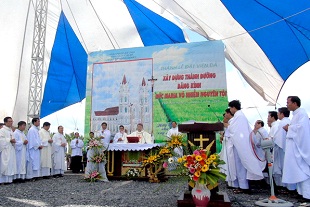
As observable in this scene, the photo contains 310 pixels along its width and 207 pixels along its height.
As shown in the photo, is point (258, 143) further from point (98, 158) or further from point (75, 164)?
point (75, 164)

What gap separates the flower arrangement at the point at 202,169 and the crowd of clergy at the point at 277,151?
0.66 m

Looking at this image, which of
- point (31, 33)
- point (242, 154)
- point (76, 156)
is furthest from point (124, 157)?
point (31, 33)

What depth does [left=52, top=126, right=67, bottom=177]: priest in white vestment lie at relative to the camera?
9.03 m

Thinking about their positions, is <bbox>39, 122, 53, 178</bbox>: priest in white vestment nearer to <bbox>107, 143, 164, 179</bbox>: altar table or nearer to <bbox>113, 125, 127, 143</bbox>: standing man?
<bbox>113, 125, 127, 143</bbox>: standing man

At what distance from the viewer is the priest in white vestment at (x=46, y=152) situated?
28.1 ft

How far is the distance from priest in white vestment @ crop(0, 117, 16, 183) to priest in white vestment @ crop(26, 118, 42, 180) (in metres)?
Result: 0.69

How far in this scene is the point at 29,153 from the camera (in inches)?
317

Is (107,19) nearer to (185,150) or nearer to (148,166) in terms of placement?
(148,166)

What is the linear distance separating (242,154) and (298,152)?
919mm

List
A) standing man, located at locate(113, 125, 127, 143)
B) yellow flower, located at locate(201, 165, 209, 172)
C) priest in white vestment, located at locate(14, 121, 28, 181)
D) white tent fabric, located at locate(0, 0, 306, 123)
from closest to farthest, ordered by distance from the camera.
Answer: yellow flower, located at locate(201, 165, 209, 172) < priest in white vestment, located at locate(14, 121, 28, 181) < white tent fabric, located at locate(0, 0, 306, 123) < standing man, located at locate(113, 125, 127, 143)

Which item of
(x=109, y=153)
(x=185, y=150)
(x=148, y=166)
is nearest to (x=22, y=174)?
(x=109, y=153)

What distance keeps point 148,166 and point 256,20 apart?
4.96 m

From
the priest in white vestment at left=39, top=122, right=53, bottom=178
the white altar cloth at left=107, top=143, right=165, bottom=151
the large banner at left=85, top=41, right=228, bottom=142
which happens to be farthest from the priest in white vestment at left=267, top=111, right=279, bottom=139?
the priest in white vestment at left=39, top=122, right=53, bottom=178

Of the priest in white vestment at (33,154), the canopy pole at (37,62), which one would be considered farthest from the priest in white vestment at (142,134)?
the canopy pole at (37,62)
